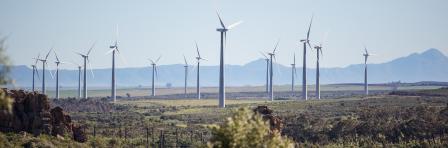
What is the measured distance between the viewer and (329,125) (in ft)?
341

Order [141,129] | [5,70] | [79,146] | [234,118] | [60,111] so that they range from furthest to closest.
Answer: [141,129]
[60,111]
[79,146]
[234,118]
[5,70]

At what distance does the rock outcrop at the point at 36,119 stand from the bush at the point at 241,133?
53946 millimetres

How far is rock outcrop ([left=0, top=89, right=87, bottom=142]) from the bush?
53.9 meters

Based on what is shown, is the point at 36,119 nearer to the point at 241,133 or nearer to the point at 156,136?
the point at 156,136

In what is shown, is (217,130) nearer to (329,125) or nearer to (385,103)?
(329,125)

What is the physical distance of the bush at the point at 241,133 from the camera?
3500 cm

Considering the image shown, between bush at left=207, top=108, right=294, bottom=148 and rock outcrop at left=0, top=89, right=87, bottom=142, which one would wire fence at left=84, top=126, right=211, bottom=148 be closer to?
rock outcrop at left=0, top=89, right=87, bottom=142

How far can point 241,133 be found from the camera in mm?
35094

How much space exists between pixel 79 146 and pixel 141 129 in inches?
1210

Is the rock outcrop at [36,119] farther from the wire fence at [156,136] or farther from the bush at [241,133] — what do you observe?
the bush at [241,133]

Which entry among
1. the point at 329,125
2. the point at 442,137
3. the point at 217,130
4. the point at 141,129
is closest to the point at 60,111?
the point at 141,129

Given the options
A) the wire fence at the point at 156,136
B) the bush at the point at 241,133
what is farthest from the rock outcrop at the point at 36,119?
the bush at the point at 241,133

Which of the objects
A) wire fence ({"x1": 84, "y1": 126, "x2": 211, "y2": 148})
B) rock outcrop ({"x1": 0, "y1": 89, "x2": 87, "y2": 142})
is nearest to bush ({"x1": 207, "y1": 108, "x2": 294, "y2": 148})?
wire fence ({"x1": 84, "y1": 126, "x2": 211, "y2": 148})

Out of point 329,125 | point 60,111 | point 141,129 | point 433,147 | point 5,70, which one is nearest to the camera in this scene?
point 5,70
